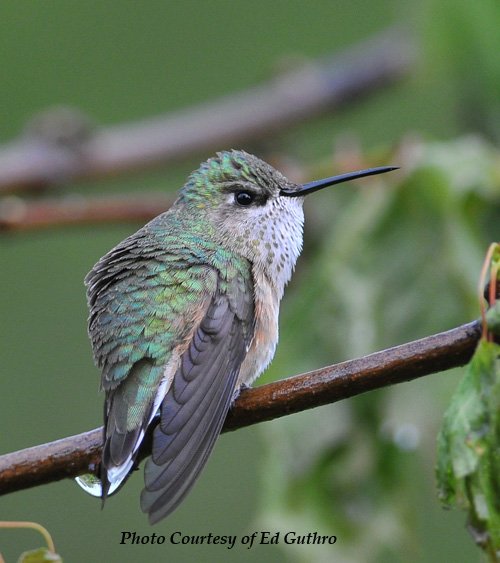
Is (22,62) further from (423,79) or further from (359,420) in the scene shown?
(359,420)

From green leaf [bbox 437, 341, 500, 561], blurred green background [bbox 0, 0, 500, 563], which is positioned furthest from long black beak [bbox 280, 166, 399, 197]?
green leaf [bbox 437, 341, 500, 561]

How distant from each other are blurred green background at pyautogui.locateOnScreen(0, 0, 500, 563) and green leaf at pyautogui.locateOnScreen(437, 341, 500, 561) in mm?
1014

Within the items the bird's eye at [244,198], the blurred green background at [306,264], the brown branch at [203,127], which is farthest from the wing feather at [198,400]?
the brown branch at [203,127]

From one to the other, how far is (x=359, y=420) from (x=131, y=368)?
91 centimetres

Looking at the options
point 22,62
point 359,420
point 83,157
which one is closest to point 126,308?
point 359,420

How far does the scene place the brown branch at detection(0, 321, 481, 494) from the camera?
2.68 m

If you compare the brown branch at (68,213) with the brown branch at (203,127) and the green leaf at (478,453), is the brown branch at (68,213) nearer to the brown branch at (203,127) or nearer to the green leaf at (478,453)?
the brown branch at (203,127)

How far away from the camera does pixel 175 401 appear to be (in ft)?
10.7

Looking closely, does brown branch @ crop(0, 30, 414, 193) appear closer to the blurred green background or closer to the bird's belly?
the blurred green background

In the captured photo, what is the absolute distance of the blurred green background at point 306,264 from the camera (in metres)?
3.74

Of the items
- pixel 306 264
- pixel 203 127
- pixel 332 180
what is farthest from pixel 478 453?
pixel 203 127

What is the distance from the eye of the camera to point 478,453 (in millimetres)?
2535

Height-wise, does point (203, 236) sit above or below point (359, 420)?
above

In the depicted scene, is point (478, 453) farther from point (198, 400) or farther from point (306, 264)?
point (306, 264)
